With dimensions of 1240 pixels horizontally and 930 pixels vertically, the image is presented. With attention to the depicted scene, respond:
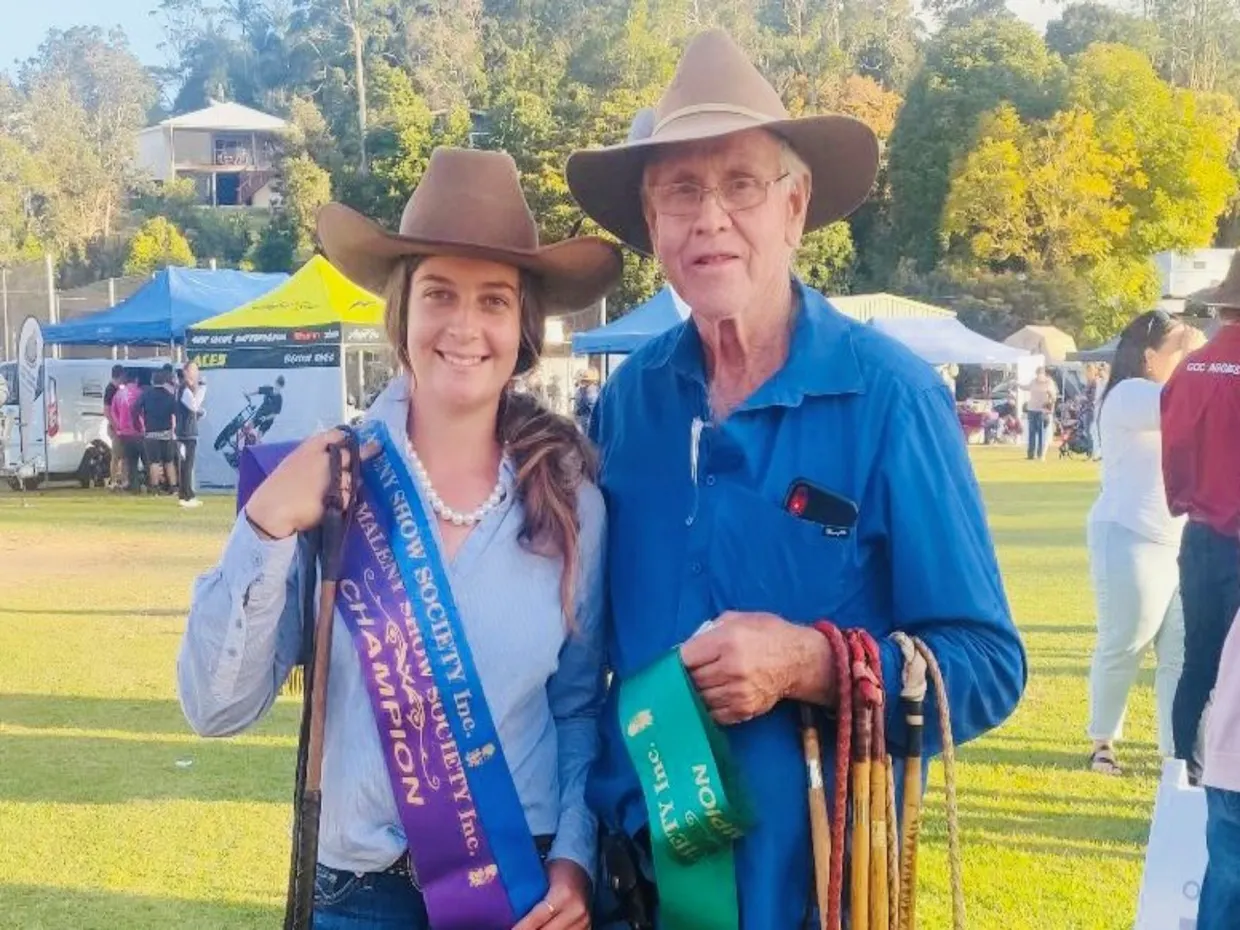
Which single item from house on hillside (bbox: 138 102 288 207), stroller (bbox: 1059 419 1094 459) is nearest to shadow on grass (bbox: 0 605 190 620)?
stroller (bbox: 1059 419 1094 459)

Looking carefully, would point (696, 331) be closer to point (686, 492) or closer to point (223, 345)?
point (686, 492)

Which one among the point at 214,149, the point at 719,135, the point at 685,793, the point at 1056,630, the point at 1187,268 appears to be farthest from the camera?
the point at 214,149

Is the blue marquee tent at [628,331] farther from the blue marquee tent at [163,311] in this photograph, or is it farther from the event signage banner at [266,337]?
the blue marquee tent at [163,311]

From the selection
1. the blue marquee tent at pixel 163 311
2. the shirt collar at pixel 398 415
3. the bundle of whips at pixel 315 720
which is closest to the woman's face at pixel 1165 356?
the shirt collar at pixel 398 415

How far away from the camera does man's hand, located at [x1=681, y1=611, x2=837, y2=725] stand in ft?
6.28

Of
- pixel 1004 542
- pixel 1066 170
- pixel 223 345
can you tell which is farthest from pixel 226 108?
pixel 1004 542

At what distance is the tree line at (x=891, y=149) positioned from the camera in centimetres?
4869

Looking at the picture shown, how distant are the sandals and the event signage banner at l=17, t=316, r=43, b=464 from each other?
16.2m

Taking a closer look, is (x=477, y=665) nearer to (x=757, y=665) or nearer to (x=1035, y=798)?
(x=757, y=665)

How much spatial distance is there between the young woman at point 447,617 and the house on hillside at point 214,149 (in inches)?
4031

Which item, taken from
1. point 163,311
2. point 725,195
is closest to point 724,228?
point 725,195

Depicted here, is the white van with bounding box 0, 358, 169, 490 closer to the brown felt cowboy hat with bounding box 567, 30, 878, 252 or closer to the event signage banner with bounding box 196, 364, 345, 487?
the event signage banner with bounding box 196, 364, 345, 487

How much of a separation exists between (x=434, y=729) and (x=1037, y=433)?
2631cm

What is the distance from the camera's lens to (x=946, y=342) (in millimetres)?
26406
